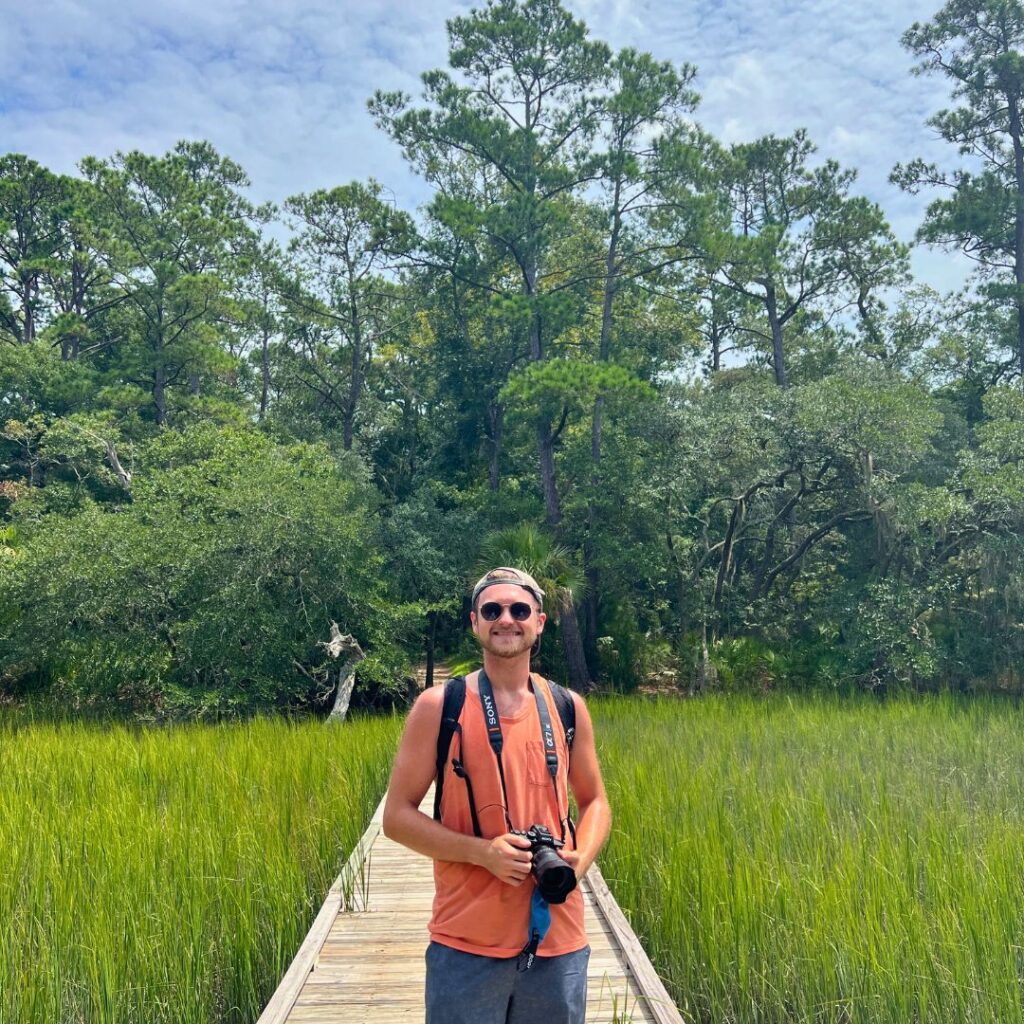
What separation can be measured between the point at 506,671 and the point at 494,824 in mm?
376

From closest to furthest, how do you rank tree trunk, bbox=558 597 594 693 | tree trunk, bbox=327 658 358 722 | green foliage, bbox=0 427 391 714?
tree trunk, bbox=327 658 358 722 → green foliage, bbox=0 427 391 714 → tree trunk, bbox=558 597 594 693

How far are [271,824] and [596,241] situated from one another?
70.6ft

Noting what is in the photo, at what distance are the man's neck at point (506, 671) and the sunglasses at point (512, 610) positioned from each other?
0.32 ft

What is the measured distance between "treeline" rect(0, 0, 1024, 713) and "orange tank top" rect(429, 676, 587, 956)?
12829 mm

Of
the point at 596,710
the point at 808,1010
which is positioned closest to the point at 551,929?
the point at 808,1010

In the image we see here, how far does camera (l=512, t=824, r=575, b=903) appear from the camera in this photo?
1.78 m

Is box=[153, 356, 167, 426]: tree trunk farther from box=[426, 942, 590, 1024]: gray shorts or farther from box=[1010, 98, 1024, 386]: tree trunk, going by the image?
box=[1010, 98, 1024, 386]: tree trunk

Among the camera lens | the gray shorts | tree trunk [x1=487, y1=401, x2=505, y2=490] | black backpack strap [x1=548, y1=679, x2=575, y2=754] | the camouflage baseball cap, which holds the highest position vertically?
tree trunk [x1=487, y1=401, x2=505, y2=490]

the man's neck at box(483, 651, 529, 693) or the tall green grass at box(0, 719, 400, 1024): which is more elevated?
the man's neck at box(483, 651, 529, 693)

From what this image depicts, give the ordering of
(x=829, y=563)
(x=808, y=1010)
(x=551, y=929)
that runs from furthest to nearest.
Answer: (x=829, y=563), (x=808, y=1010), (x=551, y=929)

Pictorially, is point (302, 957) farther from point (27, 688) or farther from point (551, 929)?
point (27, 688)

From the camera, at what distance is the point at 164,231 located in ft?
80.3

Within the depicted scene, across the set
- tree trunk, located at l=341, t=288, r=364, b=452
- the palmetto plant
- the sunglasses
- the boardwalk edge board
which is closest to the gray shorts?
the sunglasses

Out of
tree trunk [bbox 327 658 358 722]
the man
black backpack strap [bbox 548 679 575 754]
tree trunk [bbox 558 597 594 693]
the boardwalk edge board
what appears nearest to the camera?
the man
